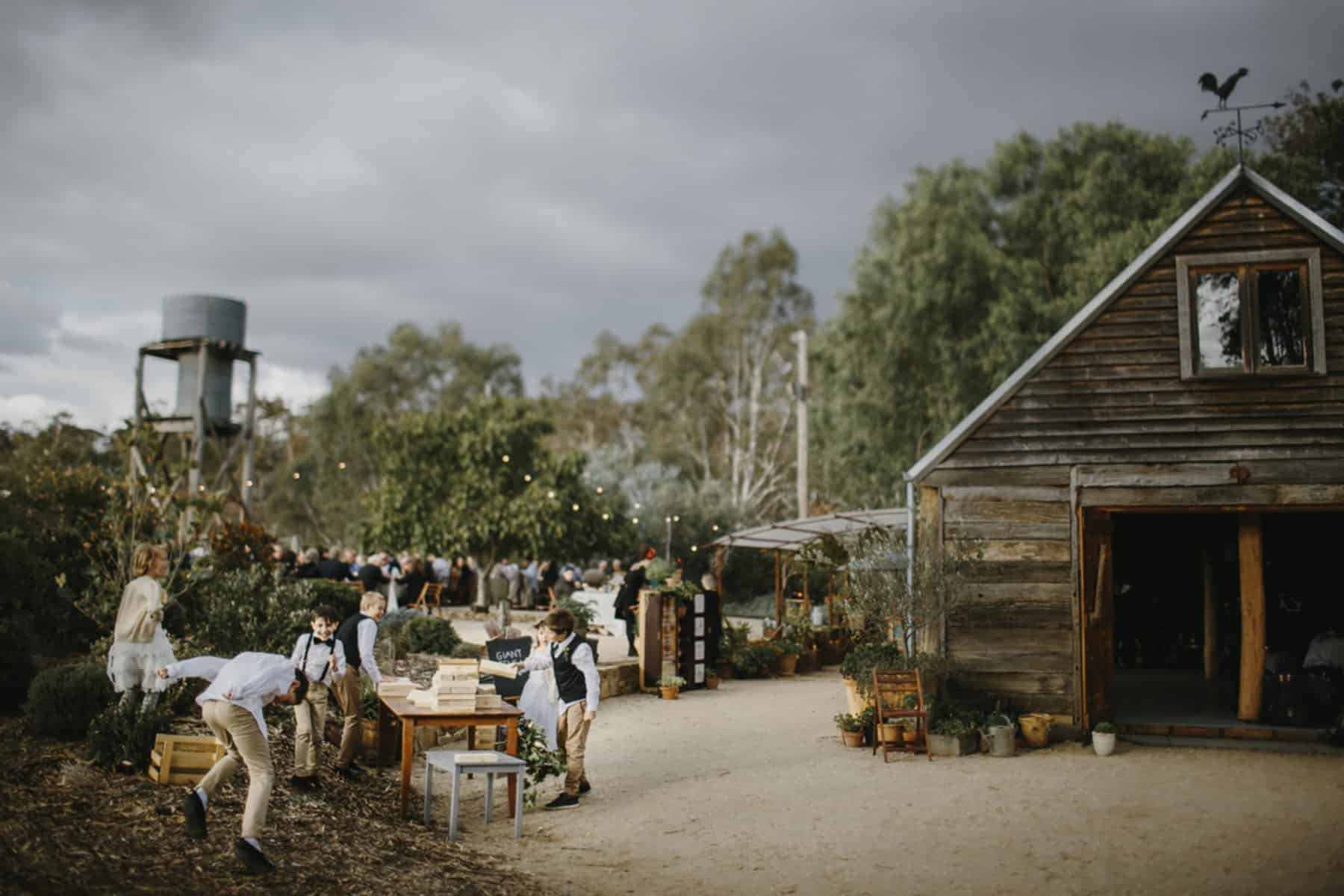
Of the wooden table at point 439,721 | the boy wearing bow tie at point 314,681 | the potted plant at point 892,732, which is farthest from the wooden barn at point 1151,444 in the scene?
the boy wearing bow tie at point 314,681

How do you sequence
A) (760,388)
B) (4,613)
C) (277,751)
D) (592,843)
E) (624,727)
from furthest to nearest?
(760,388), (624,727), (4,613), (277,751), (592,843)

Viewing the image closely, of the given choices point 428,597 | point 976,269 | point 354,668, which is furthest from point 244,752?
point 976,269

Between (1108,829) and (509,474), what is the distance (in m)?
21.8

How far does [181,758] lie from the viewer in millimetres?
7141

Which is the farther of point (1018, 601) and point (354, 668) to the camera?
point (1018, 601)

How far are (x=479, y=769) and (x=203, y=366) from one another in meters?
15.9

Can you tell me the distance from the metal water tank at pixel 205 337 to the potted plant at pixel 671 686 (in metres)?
11.2

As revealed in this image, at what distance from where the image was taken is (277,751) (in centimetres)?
870

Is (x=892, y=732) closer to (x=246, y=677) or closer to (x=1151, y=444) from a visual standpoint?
(x=1151, y=444)

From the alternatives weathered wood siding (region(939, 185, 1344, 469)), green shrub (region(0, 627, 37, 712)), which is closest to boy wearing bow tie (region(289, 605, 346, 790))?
green shrub (region(0, 627, 37, 712))

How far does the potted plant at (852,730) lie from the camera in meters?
11.1

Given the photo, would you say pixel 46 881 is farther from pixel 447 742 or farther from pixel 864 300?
pixel 864 300

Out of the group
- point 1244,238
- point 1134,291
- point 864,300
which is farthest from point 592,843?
point 864,300

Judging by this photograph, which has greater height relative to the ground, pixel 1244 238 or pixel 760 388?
pixel 760 388
